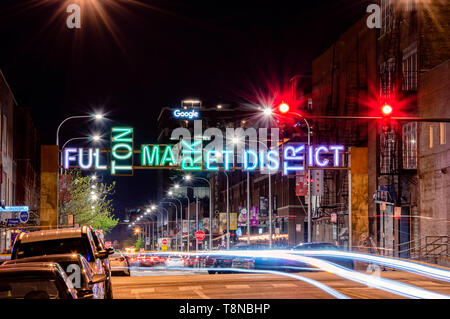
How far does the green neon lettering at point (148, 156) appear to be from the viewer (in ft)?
124

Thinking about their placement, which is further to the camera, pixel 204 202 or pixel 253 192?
pixel 204 202

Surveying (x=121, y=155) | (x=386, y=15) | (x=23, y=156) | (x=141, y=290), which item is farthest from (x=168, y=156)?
(x=23, y=156)

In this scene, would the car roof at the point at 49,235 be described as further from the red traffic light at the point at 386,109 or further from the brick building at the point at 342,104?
the brick building at the point at 342,104

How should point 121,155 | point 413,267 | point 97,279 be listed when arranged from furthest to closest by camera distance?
point 121,155
point 413,267
point 97,279

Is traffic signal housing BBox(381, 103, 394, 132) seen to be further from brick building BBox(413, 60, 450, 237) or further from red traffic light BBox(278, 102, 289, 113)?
brick building BBox(413, 60, 450, 237)

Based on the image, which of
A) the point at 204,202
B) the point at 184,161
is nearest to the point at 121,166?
the point at 184,161

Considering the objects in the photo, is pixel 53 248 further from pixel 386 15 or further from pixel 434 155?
pixel 386 15

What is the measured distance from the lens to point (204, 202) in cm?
15438

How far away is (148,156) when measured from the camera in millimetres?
37938

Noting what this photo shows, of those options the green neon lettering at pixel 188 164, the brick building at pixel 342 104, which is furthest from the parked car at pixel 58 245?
the brick building at pixel 342 104

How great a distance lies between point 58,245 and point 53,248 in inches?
4.9
